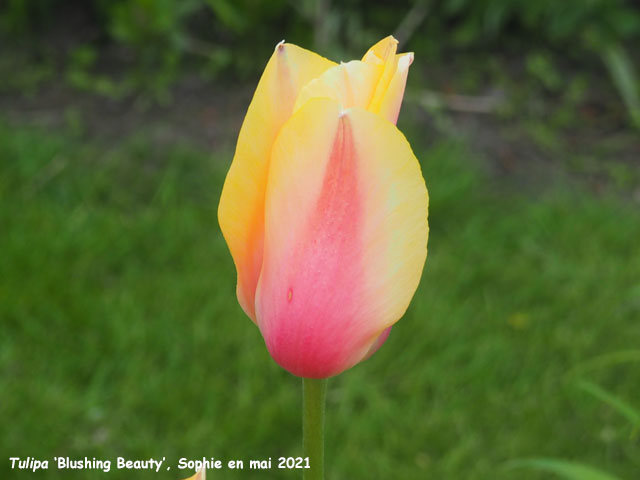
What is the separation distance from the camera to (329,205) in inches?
18.8

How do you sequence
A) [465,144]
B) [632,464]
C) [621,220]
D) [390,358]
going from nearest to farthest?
[632,464] < [390,358] < [621,220] < [465,144]

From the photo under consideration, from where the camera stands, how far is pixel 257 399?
6.34ft

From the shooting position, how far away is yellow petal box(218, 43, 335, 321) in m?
0.48

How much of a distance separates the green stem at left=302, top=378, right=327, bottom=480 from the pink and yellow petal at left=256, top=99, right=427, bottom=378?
14mm

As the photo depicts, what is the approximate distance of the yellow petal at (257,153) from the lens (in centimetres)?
48

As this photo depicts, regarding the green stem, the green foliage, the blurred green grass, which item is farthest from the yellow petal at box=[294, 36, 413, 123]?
the green foliage

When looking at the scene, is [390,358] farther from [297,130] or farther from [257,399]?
[297,130]

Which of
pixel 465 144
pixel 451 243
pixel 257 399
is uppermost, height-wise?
pixel 465 144

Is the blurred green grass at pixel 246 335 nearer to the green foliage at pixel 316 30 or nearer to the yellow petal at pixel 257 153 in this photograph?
the green foliage at pixel 316 30

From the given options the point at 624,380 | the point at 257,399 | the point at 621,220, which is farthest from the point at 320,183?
the point at 621,220

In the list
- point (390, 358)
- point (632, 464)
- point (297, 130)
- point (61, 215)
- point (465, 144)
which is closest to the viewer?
point (297, 130)

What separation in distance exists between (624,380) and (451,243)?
63cm

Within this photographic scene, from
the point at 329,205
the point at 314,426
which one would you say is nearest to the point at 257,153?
the point at 329,205

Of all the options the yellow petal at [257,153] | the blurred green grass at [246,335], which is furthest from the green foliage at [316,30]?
the yellow petal at [257,153]
